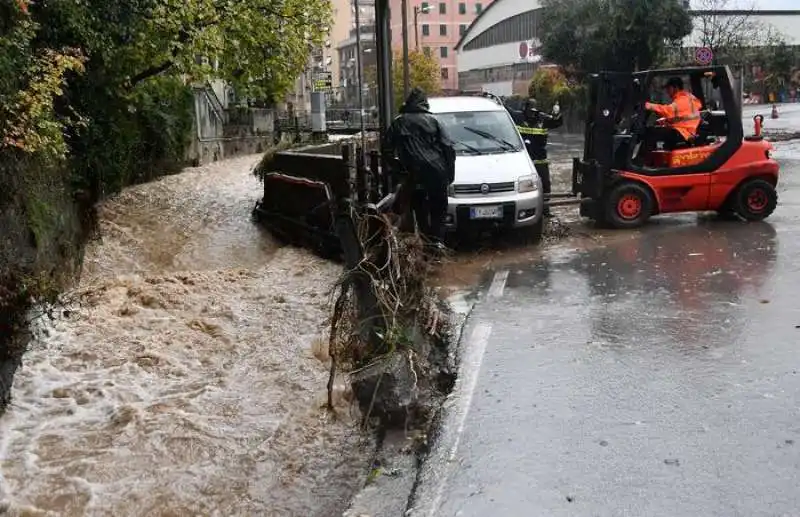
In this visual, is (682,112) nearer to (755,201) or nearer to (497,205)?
(755,201)

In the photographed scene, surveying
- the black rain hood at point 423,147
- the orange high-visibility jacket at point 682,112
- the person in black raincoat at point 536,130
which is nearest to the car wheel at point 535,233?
the person in black raincoat at point 536,130

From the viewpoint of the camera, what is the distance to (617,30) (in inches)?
1200

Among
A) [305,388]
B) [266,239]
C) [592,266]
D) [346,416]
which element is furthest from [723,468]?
[266,239]

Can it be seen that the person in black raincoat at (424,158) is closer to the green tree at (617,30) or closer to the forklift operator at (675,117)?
the forklift operator at (675,117)

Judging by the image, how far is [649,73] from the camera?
1145 centimetres

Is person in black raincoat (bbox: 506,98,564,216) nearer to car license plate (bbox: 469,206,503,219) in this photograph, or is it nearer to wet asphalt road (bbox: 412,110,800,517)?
car license plate (bbox: 469,206,503,219)

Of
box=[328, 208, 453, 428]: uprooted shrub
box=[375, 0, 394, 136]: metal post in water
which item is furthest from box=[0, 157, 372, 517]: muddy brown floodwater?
box=[375, 0, 394, 136]: metal post in water

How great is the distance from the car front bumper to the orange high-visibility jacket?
2335 mm

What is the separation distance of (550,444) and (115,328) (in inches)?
193

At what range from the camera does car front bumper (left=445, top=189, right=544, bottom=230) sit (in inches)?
405

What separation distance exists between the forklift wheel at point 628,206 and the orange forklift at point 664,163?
0.01 meters

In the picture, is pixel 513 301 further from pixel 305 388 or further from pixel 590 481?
pixel 590 481

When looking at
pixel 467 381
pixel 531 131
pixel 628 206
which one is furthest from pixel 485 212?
pixel 467 381

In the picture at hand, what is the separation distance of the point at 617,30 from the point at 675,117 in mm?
20550
